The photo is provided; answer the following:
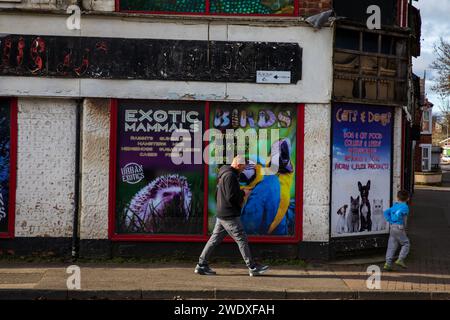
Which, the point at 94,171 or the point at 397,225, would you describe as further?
the point at 94,171

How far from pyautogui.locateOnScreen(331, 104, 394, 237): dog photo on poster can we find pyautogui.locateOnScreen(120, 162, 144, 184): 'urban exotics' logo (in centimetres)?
328

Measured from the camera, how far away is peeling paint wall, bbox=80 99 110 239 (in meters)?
9.70

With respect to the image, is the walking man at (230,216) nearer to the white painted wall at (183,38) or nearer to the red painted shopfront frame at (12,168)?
the white painted wall at (183,38)

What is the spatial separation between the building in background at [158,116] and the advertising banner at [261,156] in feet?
0.08

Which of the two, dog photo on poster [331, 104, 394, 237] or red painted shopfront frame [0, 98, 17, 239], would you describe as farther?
dog photo on poster [331, 104, 394, 237]

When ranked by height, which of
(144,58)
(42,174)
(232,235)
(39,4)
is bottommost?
(232,235)

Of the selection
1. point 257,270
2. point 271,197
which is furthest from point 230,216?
point 271,197

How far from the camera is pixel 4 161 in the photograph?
9.80 m

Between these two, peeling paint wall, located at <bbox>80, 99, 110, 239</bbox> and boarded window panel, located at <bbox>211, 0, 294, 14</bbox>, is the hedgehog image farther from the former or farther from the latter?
boarded window panel, located at <bbox>211, 0, 294, 14</bbox>

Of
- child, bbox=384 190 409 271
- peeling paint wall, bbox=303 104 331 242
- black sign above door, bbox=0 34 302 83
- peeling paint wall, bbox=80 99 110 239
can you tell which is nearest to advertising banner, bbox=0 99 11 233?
black sign above door, bbox=0 34 302 83

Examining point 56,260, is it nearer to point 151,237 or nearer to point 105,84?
point 151,237

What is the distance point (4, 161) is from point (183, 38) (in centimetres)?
357

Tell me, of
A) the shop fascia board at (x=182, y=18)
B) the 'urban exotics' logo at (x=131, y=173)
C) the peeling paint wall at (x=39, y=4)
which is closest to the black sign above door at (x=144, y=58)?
the shop fascia board at (x=182, y=18)

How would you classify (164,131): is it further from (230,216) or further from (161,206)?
(230,216)
